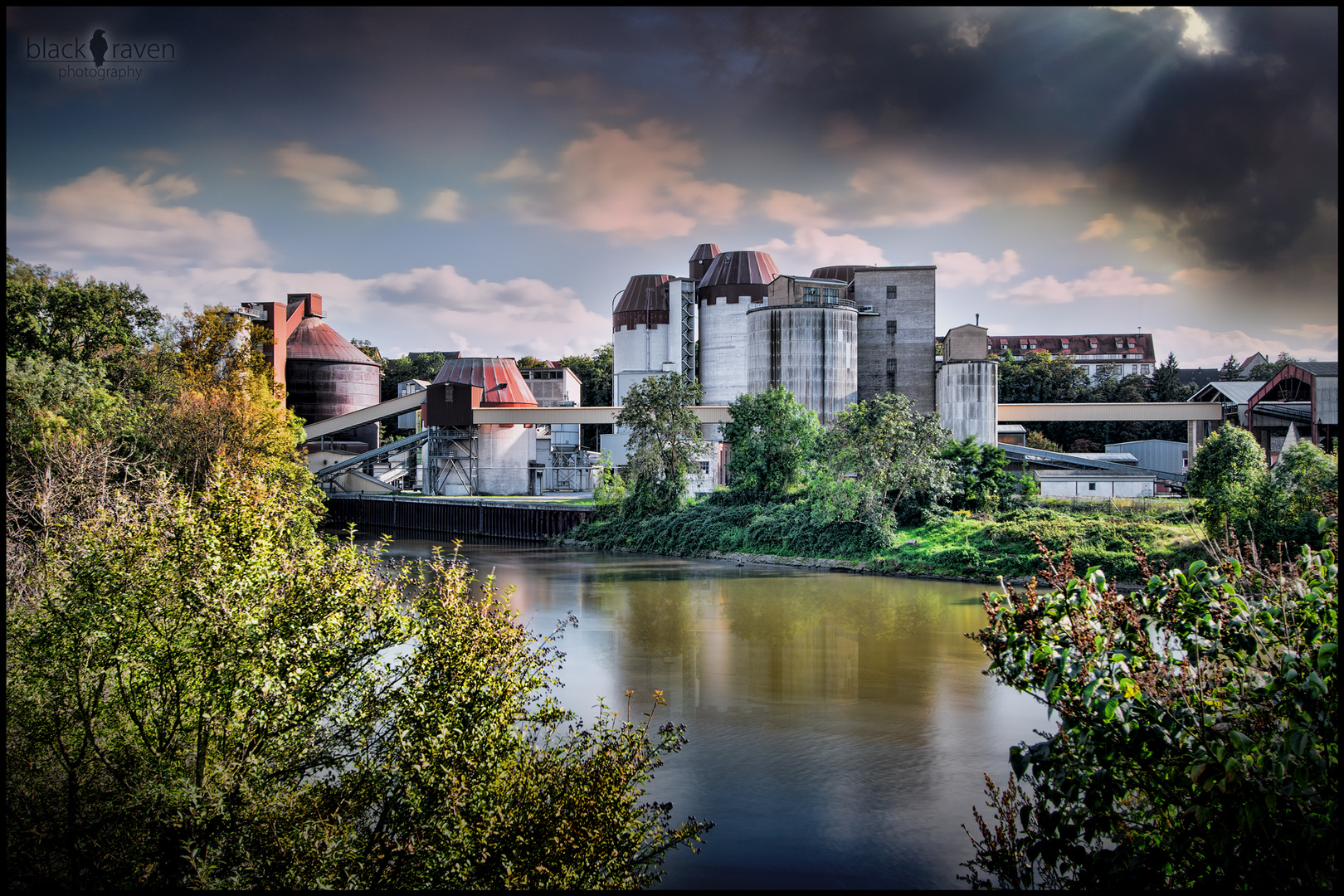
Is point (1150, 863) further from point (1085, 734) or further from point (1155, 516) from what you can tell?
point (1155, 516)

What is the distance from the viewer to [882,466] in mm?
27359

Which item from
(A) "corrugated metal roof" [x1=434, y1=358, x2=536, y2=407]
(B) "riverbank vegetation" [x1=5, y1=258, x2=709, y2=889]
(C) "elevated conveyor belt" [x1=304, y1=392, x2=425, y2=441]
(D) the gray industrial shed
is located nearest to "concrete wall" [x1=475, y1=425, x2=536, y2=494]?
(A) "corrugated metal roof" [x1=434, y1=358, x2=536, y2=407]

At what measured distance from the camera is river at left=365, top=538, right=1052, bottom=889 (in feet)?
27.6

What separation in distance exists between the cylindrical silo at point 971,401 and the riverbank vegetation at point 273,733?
109ft

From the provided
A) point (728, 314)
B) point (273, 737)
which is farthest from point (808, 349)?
point (273, 737)

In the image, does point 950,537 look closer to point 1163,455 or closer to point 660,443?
point 660,443

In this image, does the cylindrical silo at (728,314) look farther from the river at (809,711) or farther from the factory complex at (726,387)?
the river at (809,711)

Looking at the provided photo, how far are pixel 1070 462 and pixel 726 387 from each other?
1655 cm

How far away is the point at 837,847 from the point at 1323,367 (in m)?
31.0

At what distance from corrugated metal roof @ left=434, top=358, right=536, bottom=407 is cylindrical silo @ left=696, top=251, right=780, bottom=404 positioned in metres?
9.79

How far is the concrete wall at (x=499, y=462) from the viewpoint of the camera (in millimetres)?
44969

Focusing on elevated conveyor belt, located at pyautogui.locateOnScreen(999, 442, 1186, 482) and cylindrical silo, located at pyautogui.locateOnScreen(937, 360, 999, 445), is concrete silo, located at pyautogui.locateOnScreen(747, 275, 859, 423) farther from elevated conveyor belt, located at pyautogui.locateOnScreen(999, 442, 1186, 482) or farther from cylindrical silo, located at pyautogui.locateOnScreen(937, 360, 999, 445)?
elevated conveyor belt, located at pyautogui.locateOnScreen(999, 442, 1186, 482)

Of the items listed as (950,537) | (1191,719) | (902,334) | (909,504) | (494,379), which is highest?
(902,334)

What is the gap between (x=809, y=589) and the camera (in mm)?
23453
